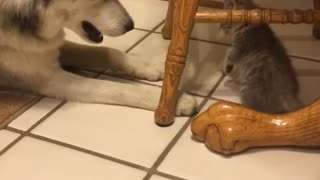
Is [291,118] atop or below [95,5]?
below

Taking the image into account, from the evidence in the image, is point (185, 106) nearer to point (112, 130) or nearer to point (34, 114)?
point (112, 130)

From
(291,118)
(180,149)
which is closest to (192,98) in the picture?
(180,149)

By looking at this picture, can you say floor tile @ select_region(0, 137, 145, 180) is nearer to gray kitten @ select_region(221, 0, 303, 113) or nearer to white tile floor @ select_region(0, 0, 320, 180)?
white tile floor @ select_region(0, 0, 320, 180)

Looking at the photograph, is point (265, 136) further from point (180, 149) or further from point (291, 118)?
point (180, 149)

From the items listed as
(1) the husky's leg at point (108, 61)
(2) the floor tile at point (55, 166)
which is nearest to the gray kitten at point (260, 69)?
(1) the husky's leg at point (108, 61)

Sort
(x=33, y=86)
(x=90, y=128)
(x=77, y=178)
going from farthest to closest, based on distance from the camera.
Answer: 1. (x=33, y=86)
2. (x=90, y=128)
3. (x=77, y=178)

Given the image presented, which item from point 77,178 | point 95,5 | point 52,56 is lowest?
point 77,178

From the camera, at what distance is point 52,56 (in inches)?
47.1

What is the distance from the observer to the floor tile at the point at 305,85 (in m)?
1.14

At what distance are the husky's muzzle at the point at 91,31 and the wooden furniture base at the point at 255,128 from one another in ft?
1.39

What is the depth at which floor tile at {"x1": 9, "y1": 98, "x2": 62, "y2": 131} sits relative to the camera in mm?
1113

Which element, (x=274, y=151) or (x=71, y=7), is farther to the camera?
(x=71, y=7)

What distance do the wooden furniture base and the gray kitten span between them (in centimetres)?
5

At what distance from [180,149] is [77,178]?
0.75 feet
